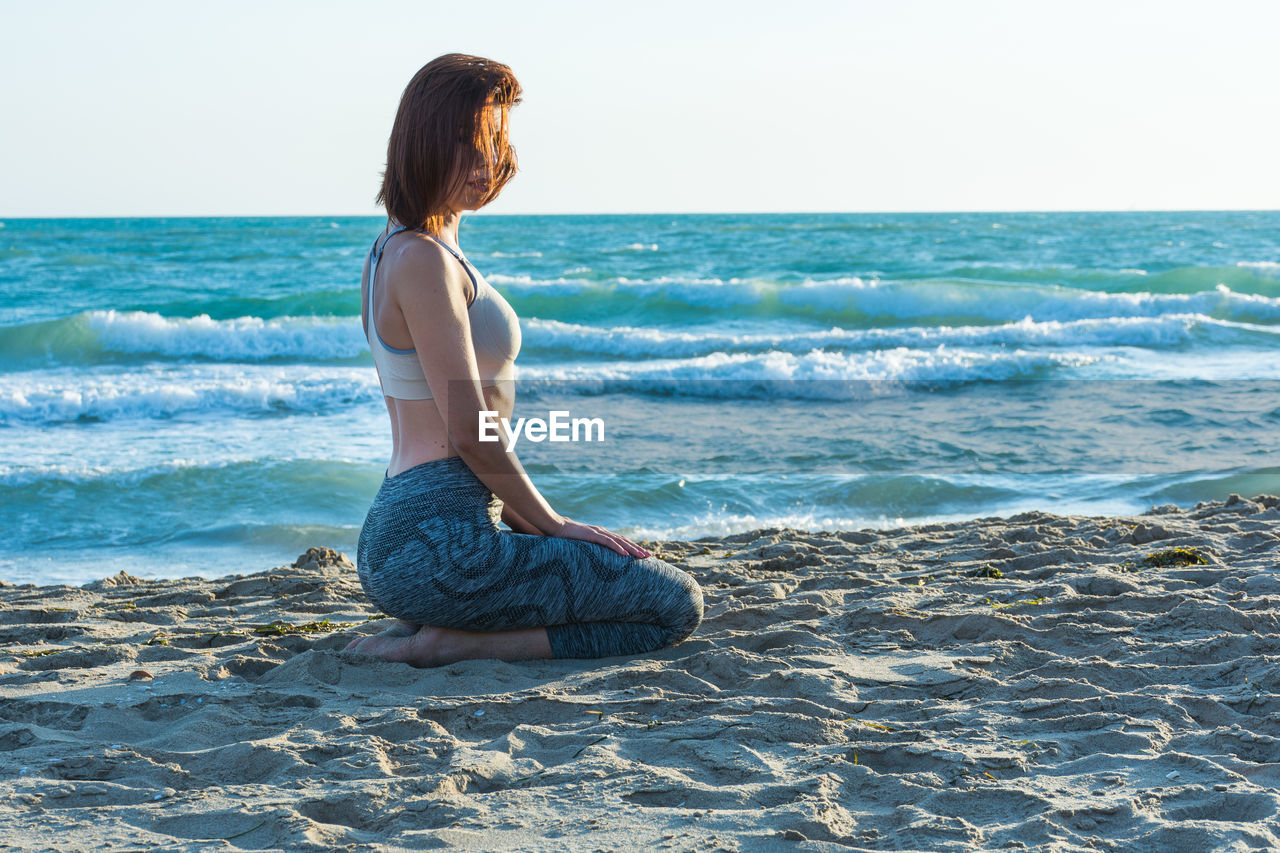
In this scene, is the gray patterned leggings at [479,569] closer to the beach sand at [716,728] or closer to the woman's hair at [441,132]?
the beach sand at [716,728]

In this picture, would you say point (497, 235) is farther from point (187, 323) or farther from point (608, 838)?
point (608, 838)

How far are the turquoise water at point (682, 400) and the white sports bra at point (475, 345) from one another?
2.96 m

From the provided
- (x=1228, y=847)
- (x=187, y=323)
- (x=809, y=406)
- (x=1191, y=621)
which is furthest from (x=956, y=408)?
(x=187, y=323)

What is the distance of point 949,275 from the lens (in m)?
22.3

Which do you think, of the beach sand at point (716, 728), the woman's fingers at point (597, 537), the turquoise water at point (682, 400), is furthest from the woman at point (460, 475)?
the turquoise water at point (682, 400)

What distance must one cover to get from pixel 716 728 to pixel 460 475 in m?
0.97

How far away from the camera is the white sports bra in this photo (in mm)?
2723

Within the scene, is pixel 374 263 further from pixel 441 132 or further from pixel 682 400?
pixel 682 400

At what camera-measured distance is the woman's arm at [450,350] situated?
260 centimetres

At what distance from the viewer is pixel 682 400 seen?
434 inches

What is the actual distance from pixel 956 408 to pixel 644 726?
8.05 m

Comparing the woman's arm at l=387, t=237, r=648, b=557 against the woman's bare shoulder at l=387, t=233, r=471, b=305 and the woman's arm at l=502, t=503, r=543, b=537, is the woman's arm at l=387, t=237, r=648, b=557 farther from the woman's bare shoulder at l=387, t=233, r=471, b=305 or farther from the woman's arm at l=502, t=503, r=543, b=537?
the woman's arm at l=502, t=503, r=543, b=537

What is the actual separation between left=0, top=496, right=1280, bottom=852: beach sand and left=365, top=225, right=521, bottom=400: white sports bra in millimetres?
786

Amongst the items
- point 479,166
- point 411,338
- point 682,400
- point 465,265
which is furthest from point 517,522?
point 682,400
